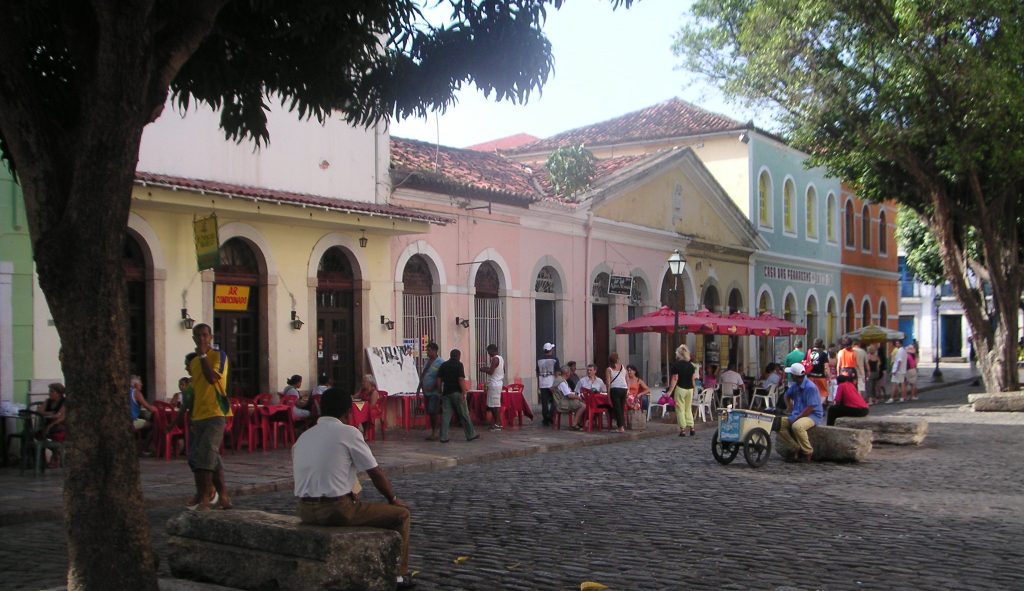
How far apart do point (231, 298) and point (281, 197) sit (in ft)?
6.20

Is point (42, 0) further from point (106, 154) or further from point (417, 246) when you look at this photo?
point (417, 246)

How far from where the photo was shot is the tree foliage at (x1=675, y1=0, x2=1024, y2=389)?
69.1ft

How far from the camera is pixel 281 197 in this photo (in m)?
15.4

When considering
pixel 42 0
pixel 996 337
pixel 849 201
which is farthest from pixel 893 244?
pixel 42 0

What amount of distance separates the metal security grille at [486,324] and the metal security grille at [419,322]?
1376mm

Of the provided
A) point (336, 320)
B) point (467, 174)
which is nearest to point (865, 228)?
point (467, 174)

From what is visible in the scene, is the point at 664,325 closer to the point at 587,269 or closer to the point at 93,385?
the point at 587,269

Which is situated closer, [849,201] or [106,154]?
[106,154]

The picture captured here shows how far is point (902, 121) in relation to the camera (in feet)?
76.4

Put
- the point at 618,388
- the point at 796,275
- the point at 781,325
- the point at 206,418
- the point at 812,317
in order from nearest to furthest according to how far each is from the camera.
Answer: the point at 206,418 → the point at 618,388 → the point at 781,325 → the point at 796,275 → the point at 812,317

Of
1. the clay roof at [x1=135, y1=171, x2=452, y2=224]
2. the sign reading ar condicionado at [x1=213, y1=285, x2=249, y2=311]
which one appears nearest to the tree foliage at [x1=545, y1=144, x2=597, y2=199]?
the clay roof at [x1=135, y1=171, x2=452, y2=224]

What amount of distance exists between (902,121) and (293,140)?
45.9 feet

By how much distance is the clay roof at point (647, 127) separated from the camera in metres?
31.9

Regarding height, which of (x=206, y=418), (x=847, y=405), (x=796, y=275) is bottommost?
(x=847, y=405)
